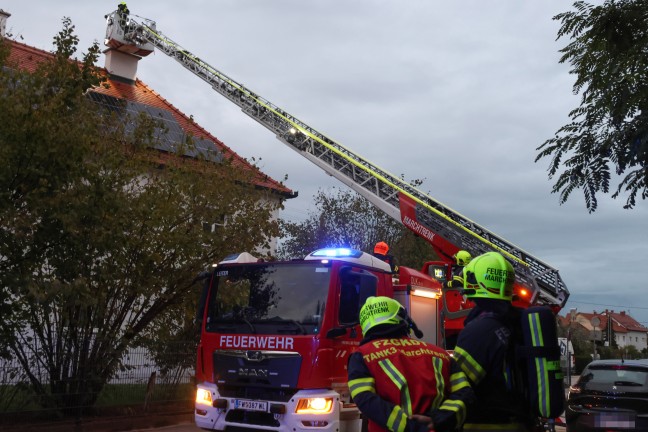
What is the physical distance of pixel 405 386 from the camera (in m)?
3.46

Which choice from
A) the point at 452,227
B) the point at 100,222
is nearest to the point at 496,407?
the point at 100,222

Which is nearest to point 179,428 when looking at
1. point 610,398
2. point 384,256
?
point 384,256

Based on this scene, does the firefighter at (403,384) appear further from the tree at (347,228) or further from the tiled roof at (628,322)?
the tiled roof at (628,322)

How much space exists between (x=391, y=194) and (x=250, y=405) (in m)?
7.96

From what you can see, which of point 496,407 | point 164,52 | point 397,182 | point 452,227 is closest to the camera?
point 496,407

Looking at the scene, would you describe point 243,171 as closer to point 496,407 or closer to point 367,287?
point 367,287

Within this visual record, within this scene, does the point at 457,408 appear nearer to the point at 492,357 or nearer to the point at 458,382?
the point at 458,382

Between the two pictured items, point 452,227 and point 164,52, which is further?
point 164,52

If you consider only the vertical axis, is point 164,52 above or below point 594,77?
above

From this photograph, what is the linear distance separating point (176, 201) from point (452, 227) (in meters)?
5.37

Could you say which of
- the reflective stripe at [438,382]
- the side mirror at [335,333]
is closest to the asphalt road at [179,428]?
the side mirror at [335,333]

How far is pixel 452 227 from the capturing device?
1311 cm

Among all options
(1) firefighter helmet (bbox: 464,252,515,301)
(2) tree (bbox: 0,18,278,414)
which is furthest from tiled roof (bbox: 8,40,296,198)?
(1) firefighter helmet (bbox: 464,252,515,301)

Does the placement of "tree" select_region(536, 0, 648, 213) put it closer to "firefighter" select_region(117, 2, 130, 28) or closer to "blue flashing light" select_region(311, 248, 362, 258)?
"blue flashing light" select_region(311, 248, 362, 258)
